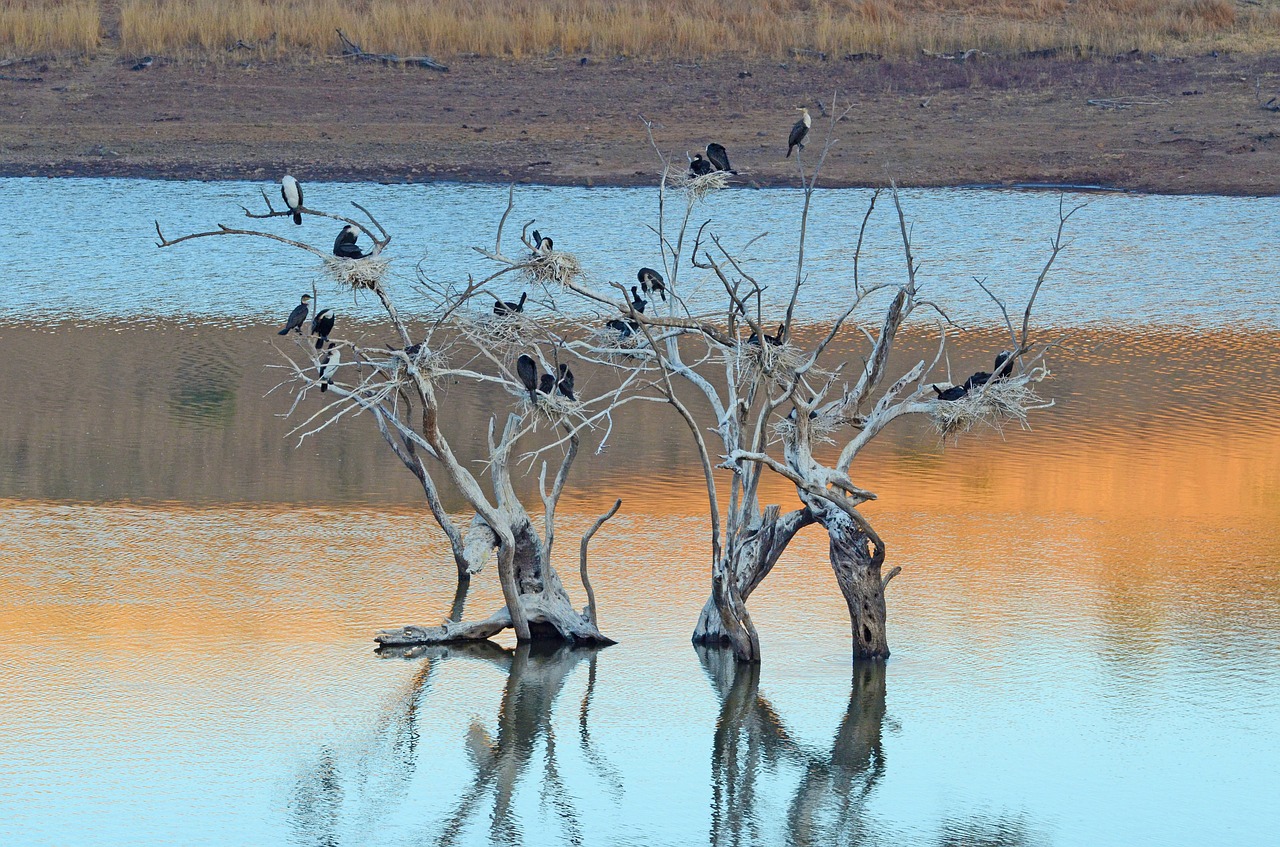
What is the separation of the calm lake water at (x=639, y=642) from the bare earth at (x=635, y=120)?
6.58 m

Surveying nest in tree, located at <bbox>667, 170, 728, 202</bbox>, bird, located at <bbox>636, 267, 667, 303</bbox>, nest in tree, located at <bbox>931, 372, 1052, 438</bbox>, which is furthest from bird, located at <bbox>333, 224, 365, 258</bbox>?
nest in tree, located at <bbox>931, 372, 1052, 438</bbox>

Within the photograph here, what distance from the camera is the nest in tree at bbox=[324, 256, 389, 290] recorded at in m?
6.80

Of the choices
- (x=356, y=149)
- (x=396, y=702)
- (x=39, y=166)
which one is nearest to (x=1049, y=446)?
(x=396, y=702)

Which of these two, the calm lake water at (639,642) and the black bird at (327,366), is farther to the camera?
the black bird at (327,366)

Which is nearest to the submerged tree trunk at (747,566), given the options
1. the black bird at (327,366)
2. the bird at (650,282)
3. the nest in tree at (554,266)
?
the bird at (650,282)

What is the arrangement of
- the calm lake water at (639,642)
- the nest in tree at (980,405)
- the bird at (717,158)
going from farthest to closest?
the bird at (717,158) → the nest in tree at (980,405) → the calm lake water at (639,642)

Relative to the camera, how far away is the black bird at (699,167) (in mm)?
7512

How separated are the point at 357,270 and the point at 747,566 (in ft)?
6.43

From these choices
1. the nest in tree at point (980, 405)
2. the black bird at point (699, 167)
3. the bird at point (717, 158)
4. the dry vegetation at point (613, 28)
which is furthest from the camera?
the dry vegetation at point (613, 28)

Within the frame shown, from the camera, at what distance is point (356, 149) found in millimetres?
20781

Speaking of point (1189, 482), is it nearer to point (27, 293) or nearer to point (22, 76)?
point (27, 293)

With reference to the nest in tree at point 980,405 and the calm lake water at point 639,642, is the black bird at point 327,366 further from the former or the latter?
the nest in tree at point 980,405

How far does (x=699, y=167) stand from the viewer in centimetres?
755

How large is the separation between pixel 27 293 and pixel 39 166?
17.7ft
